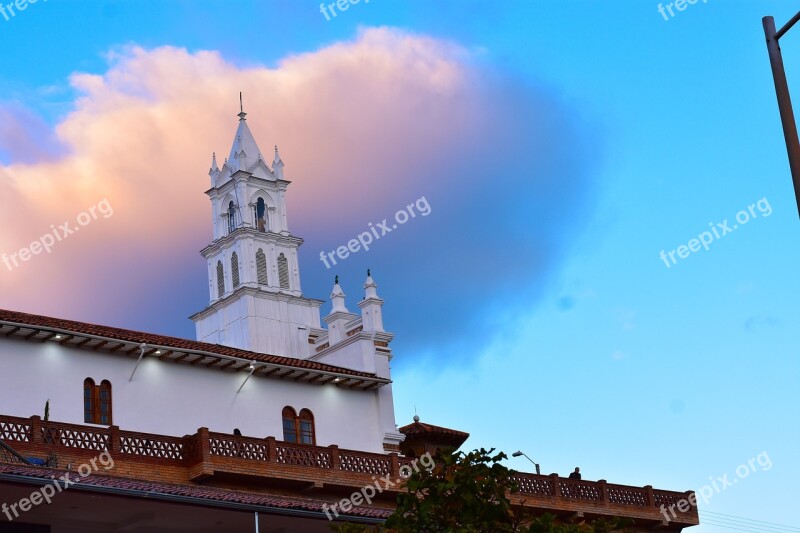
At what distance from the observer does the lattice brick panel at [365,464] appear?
4388cm

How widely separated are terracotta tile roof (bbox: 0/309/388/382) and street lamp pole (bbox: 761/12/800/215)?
28.0 metres

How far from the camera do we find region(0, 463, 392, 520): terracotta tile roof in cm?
2766

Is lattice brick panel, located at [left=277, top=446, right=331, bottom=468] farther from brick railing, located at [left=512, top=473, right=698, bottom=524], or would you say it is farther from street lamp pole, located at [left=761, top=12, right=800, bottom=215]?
street lamp pole, located at [left=761, top=12, right=800, bottom=215]

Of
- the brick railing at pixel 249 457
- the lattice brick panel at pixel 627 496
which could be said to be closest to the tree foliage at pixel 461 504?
the brick railing at pixel 249 457

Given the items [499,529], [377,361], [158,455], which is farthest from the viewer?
[377,361]

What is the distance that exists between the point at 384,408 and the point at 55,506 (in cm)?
2193

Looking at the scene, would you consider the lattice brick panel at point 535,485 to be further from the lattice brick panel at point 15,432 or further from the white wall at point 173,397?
the lattice brick panel at point 15,432

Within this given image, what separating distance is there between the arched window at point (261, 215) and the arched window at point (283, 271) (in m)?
2.13

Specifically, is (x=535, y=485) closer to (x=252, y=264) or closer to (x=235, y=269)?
(x=252, y=264)

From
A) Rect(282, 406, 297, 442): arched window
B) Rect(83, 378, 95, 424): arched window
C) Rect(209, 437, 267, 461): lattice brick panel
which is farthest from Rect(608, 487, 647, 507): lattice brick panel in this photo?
Rect(83, 378, 95, 424): arched window

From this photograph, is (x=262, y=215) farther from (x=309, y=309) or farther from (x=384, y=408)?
(x=384, y=408)

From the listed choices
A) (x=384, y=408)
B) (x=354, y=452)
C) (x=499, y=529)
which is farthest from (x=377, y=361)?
(x=499, y=529)

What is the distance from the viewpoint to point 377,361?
170 ft

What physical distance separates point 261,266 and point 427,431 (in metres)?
34.9
